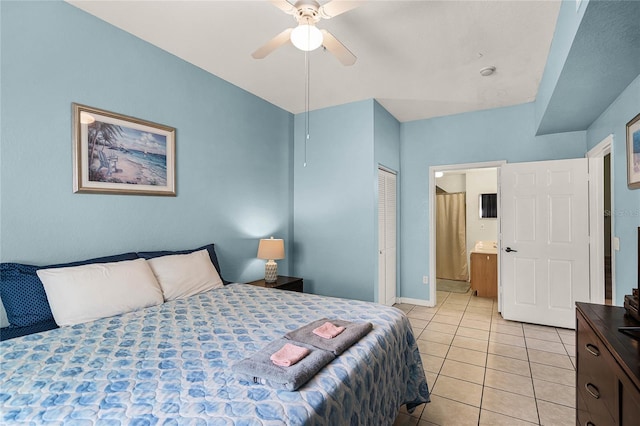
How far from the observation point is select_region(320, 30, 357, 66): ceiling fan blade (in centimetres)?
190

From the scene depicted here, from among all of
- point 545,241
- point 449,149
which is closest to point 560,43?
point 449,149

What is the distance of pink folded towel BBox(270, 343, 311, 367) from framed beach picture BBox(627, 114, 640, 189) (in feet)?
8.31

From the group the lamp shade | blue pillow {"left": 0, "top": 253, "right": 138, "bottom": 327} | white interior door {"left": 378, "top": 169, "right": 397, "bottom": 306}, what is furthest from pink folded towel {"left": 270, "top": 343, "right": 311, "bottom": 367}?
white interior door {"left": 378, "top": 169, "right": 397, "bottom": 306}

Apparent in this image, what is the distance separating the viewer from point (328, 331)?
1589 millimetres

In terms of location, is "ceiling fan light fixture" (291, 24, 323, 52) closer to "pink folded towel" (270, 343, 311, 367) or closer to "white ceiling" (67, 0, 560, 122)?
"white ceiling" (67, 0, 560, 122)

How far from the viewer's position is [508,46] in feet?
8.39

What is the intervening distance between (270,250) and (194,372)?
218 centimetres

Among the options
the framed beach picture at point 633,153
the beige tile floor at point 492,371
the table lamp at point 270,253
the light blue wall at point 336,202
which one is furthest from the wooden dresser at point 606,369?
the table lamp at point 270,253

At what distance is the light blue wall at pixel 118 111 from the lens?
1.91 m

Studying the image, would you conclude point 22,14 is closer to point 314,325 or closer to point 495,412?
point 314,325

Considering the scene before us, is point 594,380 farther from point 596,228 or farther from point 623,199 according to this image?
point 596,228

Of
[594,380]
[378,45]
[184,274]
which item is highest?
[378,45]

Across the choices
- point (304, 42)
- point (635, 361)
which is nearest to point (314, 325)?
point (635, 361)

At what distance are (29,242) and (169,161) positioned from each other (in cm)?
116
